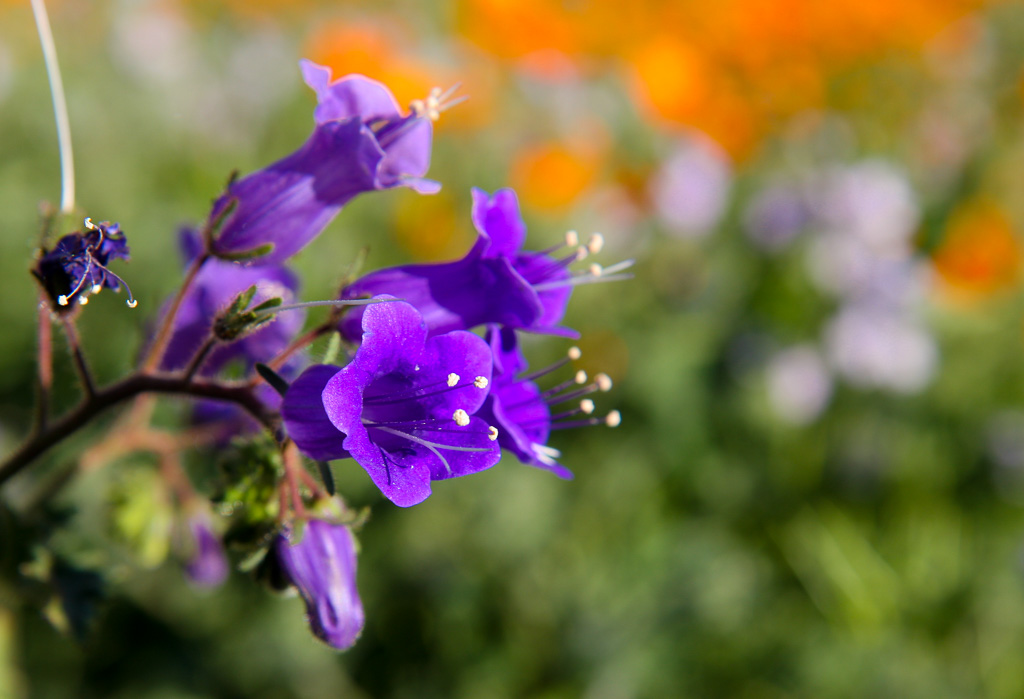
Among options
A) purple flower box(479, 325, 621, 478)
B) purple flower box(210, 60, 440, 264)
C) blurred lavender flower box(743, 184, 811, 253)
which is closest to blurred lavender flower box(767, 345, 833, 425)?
blurred lavender flower box(743, 184, 811, 253)

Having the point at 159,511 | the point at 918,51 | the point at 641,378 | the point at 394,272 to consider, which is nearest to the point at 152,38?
the point at 641,378

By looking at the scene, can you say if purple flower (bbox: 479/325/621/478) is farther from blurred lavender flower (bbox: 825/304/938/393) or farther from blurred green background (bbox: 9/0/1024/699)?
blurred lavender flower (bbox: 825/304/938/393)

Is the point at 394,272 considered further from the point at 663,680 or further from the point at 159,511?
the point at 663,680

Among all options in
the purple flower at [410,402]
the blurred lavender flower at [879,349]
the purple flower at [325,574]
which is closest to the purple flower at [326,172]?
the purple flower at [410,402]

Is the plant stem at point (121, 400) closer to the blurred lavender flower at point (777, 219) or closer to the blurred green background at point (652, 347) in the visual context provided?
the blurred green background at point (652, 347)

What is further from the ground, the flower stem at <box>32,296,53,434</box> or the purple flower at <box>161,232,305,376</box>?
the flower stem at <box>32,296,53,434</box>

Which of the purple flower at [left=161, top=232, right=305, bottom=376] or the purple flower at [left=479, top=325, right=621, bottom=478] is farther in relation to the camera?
the purple flower at [left=161, top=232, right=305, bottom=376]
